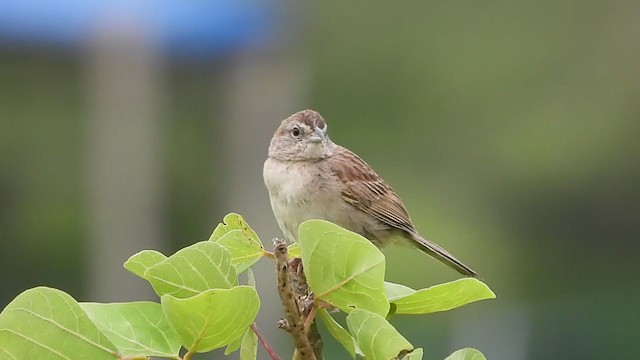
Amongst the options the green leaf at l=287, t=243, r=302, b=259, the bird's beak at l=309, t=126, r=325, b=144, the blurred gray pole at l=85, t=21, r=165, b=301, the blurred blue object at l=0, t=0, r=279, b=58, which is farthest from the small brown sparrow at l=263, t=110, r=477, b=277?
the blurred blue object at l=0, t=0, r=279, b=58

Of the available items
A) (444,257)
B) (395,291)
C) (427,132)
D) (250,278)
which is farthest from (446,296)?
(427,132)

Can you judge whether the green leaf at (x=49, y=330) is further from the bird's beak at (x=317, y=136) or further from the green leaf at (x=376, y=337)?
the bird's beak at (x=317, y=136)

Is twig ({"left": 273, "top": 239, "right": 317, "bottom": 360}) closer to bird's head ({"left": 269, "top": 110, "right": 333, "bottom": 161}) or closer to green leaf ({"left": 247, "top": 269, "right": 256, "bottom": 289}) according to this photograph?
green leaf ({"left": 247, "top": 269, "right": 256, "bottom": 289})

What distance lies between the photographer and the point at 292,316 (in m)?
0.84

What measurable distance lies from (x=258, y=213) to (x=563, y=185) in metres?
5.10

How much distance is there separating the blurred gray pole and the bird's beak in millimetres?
4542

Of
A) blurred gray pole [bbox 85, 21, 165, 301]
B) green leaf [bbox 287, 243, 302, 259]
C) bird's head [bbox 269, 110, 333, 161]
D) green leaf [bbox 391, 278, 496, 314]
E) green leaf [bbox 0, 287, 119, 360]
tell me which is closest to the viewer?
green leaf [bbox 0, 287, 119, 360]

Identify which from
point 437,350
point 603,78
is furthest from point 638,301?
point 603,78

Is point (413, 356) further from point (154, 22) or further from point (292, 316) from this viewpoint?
point (154, 22)

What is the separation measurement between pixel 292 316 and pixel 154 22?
658cm

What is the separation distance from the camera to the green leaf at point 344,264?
0.84 meters

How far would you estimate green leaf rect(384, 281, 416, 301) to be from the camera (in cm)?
92

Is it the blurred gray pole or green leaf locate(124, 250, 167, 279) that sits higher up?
green leaf locate(124, 250, 167, 279)

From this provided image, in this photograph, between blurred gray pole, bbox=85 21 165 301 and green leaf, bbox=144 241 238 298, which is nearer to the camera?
green leaf, bbox=144 241 238 298
